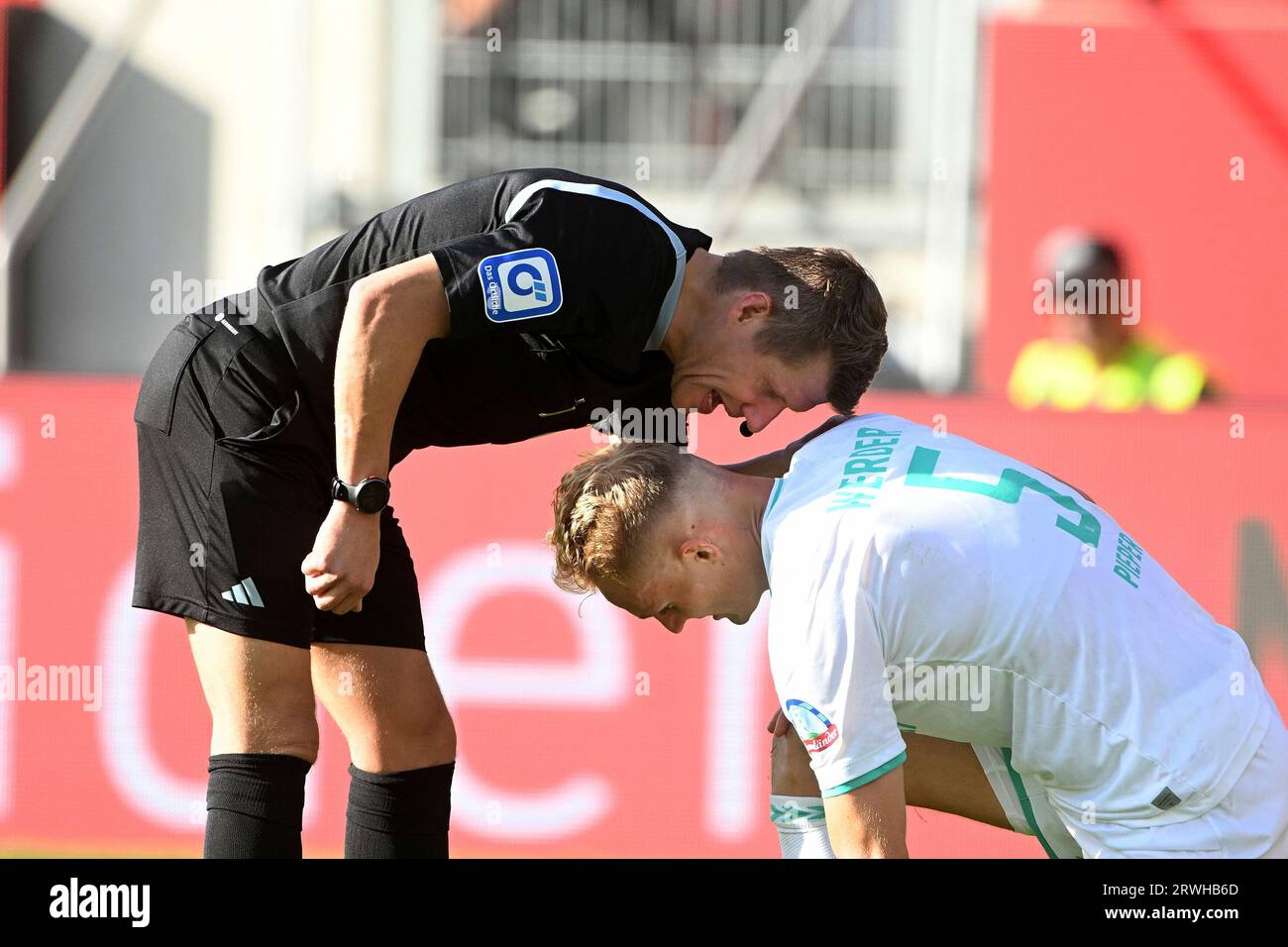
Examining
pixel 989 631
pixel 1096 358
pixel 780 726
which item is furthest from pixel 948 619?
pixel 1096 358

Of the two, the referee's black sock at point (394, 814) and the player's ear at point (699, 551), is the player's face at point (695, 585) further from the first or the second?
the referee's black sock at point (394, 814)

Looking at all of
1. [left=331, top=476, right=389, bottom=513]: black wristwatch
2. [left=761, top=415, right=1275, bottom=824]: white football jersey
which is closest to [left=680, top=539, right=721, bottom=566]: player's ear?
[left=761, top=415, right=1275, bottom=824]: white football jersey

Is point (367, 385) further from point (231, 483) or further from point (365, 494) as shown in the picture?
point (231, 483)

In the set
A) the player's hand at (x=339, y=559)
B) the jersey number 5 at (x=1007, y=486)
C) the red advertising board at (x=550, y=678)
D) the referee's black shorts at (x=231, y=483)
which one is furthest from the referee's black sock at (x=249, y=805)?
the red advertising board at (x=550, y=678)

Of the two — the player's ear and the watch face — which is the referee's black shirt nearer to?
the watch face

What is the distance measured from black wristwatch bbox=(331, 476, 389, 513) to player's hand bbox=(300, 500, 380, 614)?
0.01m

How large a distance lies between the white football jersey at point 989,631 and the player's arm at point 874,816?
3 centimetres

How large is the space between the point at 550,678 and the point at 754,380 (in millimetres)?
1972

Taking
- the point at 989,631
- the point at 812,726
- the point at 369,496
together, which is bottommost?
the point at 812,726

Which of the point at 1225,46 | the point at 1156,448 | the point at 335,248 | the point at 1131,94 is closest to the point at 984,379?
the point at 1131,94

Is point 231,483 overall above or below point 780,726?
above

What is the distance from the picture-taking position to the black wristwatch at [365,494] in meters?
2.65

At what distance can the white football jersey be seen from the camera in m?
2.43

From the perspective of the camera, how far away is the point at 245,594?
2.89 m
